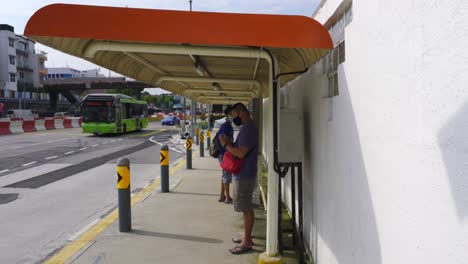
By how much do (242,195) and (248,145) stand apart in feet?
2.01

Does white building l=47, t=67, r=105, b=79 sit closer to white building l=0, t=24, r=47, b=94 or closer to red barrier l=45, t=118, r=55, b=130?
white building l=0, t=24, r=47, b=94

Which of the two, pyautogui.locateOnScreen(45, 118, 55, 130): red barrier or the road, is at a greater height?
pyautogui.locateOnScreen(45, 118, 55, 130): red barrier

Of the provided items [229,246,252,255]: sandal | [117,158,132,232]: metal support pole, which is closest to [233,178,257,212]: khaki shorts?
[229,246,252,255]: sandal

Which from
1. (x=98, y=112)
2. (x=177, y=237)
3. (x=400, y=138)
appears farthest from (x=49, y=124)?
(x=400, y=138)

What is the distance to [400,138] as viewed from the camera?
7.22 ft

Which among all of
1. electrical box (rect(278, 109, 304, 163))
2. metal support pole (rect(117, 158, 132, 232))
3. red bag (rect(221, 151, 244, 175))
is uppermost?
electrical box (rect(278, 109, 304, 163))

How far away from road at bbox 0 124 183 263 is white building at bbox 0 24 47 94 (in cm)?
6379

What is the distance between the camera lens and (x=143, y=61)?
4863 millimetres

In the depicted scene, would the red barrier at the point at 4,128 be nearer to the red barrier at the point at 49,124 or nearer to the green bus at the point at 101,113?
the red barrier at the point at 49,124

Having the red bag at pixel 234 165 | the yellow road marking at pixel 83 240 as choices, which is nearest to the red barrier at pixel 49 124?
the yellow road marking at pixel 83 240

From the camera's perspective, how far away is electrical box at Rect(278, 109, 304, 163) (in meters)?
4.70

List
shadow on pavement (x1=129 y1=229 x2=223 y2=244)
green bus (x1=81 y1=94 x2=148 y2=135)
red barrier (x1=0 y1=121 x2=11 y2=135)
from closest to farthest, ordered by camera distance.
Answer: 1. shadow on pavement (x1=129 y1=229 x2=223 y2=244)
2. green bus (x1=81 y1=94 x2=148 y2=135)
3. red barrier (x1=0 y1=121 x2=11 y2=135)

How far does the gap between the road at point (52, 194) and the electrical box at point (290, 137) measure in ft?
10.6

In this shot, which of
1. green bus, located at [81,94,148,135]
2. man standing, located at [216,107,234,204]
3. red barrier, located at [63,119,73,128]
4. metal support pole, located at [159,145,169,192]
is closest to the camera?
man standing, located at [216,107,234,204]
